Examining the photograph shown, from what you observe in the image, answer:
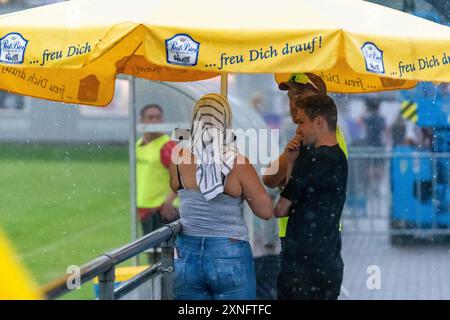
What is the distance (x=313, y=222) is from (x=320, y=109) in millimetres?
594

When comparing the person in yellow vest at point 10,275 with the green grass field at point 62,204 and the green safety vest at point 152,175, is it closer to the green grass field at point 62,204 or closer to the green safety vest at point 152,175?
the green grass field at point 62,204

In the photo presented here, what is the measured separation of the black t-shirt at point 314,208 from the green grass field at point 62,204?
2169mm

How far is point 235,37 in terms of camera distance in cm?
446

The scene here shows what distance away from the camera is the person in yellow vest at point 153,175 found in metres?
9.11

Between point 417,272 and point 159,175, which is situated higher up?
point 159,175

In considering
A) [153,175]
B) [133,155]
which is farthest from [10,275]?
[153,175]

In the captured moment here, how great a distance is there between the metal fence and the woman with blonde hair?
7.49m

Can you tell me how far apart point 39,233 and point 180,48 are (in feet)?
46.1

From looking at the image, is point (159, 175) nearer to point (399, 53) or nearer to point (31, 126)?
point (399, 53)

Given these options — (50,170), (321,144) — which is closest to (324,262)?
(321,144)

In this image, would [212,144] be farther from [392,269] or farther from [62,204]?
[62,204]

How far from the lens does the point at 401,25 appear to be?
5.01 metres

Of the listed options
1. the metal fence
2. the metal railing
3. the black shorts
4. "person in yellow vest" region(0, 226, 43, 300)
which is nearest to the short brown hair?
the black shorts

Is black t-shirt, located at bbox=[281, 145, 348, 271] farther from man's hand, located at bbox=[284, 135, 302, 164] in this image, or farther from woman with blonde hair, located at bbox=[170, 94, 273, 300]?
woman with blonde hair, located at bbox=[170, 94, 273, 300]
